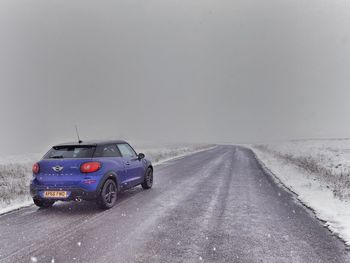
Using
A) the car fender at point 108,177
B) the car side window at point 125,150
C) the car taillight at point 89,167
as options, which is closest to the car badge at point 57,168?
the car taillight at point 89,167

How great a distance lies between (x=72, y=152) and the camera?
7004mm

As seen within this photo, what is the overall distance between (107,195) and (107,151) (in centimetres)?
114

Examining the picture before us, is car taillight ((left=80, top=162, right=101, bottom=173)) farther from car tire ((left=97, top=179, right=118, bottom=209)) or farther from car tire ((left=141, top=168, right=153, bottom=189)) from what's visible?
car tire ((left=141, top=168, right=153, bottom=189))

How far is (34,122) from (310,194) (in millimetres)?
168473

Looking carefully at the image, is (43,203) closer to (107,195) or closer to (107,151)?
(107,195)

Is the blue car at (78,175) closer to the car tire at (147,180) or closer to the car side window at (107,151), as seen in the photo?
the car side window at (107,151)

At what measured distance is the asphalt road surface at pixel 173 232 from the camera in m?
4.17

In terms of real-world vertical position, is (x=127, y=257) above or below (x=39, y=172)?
below

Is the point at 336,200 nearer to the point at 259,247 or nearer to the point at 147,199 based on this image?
the point at 259,247

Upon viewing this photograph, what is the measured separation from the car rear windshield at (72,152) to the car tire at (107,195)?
84 centimetres

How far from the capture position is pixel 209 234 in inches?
199

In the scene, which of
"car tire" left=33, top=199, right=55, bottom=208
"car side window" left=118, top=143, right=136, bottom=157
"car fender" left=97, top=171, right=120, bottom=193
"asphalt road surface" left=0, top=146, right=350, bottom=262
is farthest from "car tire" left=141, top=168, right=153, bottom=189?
"car tire" left=33, top=199, right=55, bottom=208

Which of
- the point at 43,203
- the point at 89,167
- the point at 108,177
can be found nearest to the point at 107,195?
the point at 108,177

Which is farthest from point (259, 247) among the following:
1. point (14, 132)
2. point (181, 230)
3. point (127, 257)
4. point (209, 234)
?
point (14, 132)
